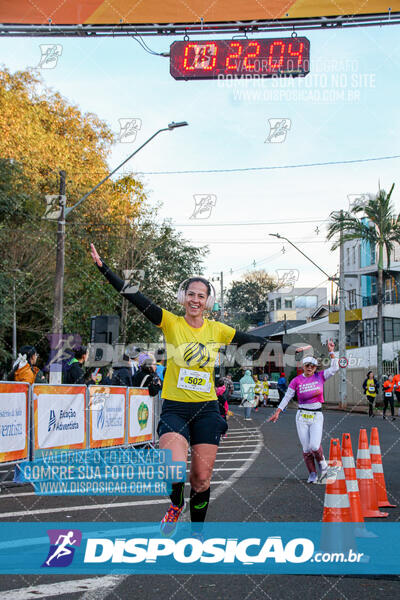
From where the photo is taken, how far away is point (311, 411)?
10430 millimetres

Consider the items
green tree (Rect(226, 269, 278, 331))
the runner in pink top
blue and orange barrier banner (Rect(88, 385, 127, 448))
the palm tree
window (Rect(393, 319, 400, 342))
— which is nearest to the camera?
the runner in pink top

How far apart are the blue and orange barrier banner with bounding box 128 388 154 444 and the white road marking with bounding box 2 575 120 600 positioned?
7787 millimetres

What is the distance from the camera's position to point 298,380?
35.0ft

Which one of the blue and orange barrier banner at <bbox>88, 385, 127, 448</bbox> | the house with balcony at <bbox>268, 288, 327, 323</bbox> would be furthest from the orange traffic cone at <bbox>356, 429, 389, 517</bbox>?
the house with balcony at <bbox>268, 288, 327, 323</bbox>

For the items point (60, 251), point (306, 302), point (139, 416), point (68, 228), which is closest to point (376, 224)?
point (68, 228)

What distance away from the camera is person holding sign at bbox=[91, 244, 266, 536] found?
5.32 meters

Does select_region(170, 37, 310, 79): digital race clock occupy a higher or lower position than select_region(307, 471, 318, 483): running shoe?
higher

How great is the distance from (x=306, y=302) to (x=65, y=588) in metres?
105

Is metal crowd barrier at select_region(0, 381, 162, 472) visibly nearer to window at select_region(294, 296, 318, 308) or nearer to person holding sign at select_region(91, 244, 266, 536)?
person holding sign at select_region(91, 244, 266, 536)

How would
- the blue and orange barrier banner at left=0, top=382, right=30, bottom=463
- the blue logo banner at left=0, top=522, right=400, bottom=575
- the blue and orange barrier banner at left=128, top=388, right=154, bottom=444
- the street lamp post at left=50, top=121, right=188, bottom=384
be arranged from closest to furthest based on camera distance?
the blue logo banner at left=0, top=522, right=400, bottom=575 → the blue and orange barrier banner at left=0, top=382, right=30, bottom=463 → the blue and orange barrier banner at left=128, top=388, right=154, bottom=444 → the street lamp post at left=50, top=121, right=188, bottom=384

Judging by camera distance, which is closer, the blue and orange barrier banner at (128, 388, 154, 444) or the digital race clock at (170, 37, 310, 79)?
the digital race clock at (170, 37, 310, 79)

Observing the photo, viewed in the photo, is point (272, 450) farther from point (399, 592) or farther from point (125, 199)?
point (125, 199)

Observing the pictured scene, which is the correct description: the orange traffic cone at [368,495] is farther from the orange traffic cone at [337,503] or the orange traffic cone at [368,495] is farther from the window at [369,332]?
the window at [369,332]

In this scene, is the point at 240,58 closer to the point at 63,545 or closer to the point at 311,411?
the point at 311,411
